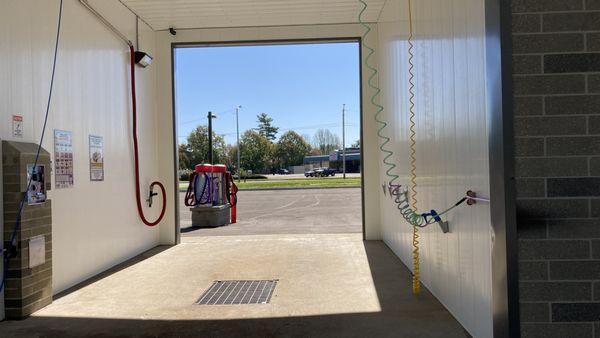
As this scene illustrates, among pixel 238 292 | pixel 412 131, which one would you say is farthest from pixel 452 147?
pixel 238 292

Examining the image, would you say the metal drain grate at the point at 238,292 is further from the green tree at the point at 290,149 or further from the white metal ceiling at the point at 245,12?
the green tree at the point at 290,149

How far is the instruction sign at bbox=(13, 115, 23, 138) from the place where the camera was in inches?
188

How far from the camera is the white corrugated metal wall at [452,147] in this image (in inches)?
140

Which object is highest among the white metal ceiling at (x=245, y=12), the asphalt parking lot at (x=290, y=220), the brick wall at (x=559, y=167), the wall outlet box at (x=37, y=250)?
the white metal ceiling at (x=245, y=12)

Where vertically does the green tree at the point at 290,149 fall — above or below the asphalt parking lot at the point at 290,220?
above

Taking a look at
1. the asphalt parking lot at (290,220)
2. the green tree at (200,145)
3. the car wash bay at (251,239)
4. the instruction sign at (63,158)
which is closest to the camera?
the car wash bay at (251,239)

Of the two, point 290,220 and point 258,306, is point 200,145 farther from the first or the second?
point 258,306

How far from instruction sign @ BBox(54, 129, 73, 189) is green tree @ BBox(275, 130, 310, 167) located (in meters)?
68.2

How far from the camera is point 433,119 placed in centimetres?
500

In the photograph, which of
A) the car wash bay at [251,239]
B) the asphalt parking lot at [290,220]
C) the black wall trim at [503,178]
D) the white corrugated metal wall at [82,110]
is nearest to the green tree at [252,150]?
the asphalt parking lot at [290,220]

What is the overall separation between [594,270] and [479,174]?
3.23 ft

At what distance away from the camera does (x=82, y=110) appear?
20.7ft

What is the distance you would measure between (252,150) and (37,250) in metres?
59.4

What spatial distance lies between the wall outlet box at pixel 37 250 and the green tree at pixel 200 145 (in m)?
49.6
